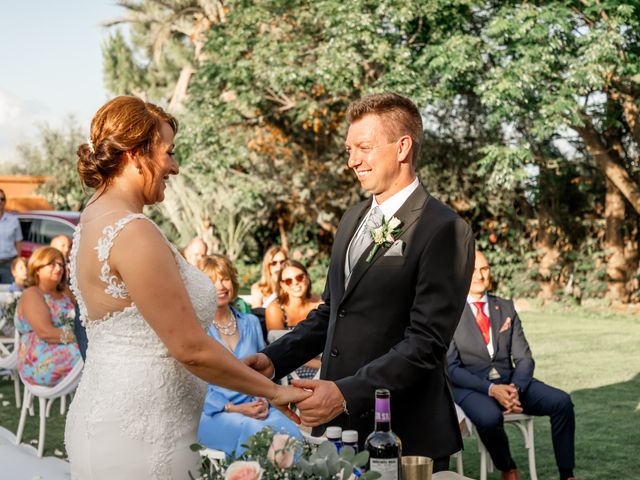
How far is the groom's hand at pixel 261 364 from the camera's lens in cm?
321

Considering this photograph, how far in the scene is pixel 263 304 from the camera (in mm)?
8359

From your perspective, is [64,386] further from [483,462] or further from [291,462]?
[291,462]

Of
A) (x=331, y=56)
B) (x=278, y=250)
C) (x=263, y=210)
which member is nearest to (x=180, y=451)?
(x=278, y=250)

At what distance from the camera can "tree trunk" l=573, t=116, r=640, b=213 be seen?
1662 centimetres

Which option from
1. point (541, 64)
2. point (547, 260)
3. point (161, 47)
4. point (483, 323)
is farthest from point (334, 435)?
point (161, 47)

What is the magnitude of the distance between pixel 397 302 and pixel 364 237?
12.9 inches

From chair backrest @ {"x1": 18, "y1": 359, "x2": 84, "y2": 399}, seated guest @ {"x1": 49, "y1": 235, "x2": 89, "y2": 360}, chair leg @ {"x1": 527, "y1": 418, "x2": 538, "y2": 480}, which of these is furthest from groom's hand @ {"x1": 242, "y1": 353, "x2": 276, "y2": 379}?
chair backrest @ {"x1": 18, "y1": 359, "x2": 84, "y2": 399}

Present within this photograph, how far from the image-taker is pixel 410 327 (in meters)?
2.84

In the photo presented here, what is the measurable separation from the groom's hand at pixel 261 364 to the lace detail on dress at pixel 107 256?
74 cm

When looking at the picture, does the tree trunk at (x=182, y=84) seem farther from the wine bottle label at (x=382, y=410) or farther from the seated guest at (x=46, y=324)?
the wine bottle label at (x=382, y=410)

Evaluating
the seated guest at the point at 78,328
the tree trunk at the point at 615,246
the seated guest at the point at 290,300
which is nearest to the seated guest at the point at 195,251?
the seated guest at the point at 290,300

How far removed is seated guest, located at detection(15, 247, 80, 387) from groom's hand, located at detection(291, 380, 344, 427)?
4892mm

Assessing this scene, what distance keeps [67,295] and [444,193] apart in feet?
39.6

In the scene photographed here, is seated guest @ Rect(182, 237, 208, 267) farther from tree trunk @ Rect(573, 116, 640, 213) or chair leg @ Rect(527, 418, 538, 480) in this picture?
tree trunk @ Rect(573, 116, 640, 213)
